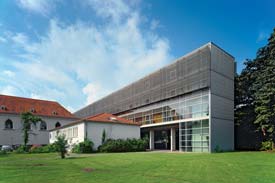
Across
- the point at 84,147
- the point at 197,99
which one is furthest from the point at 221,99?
the point at 84,147

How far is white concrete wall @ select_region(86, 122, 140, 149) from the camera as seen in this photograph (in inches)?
1278

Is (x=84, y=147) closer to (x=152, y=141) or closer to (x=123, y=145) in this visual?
(x=123, y=145)

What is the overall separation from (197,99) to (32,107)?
1559 inches

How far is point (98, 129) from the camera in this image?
33188mm

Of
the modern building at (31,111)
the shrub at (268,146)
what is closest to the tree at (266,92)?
the shrub at (268,146)

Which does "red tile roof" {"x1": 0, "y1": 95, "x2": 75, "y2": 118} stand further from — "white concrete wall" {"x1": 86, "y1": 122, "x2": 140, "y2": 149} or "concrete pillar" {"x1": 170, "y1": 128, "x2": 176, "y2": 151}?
"concrete pillar" {"x1": 170, "y1": 128, "x2": 176, "y2": 151}

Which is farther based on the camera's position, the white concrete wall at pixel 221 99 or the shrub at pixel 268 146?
the shrub at pixel 268 146

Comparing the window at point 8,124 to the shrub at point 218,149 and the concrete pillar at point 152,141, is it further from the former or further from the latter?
the shrub at point 218,149

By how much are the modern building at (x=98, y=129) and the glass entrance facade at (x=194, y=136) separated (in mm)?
7390

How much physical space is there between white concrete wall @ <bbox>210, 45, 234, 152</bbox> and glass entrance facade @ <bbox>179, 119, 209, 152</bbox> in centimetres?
81

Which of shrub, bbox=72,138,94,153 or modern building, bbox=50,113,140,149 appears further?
modern building, bbox=50,113,140,149

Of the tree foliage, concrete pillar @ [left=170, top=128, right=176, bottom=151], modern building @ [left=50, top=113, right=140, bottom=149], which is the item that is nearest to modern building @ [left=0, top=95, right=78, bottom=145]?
modern building @ [left=50, top=113, right=140, bottom=149]

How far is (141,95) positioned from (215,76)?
57.2 feet

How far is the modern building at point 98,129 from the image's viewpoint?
3228 cm
